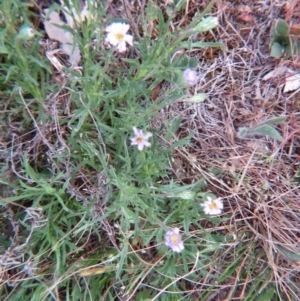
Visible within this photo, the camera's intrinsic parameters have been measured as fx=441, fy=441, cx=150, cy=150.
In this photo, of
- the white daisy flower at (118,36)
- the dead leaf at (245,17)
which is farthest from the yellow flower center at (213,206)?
the dead leaf at (245,17)

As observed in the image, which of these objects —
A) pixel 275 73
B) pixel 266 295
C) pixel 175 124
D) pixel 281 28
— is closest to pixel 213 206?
pixel 175 124

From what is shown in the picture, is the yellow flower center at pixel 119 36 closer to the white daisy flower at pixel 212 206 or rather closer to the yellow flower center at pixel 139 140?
the yellow flower center at pixel 139 140

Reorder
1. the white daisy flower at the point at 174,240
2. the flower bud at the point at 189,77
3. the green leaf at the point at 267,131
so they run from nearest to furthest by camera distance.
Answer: the flower bud at the point at 189,77 < the white daisy flower at the point at 174,240 < the green leaf at the point at 267,131

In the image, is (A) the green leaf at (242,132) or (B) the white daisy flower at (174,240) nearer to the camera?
(B) the white daisy flower at (174,240)

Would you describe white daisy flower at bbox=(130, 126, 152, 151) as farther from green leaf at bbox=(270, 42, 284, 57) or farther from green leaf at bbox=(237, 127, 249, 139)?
green leaf at bbox=(270, 42, 284, 57)

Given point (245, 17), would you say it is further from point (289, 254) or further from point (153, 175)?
point (289, 254)

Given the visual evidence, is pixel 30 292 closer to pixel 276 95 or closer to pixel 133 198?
pixel 133 198

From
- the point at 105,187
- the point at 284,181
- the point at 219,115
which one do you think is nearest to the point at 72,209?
the point at 105,187
